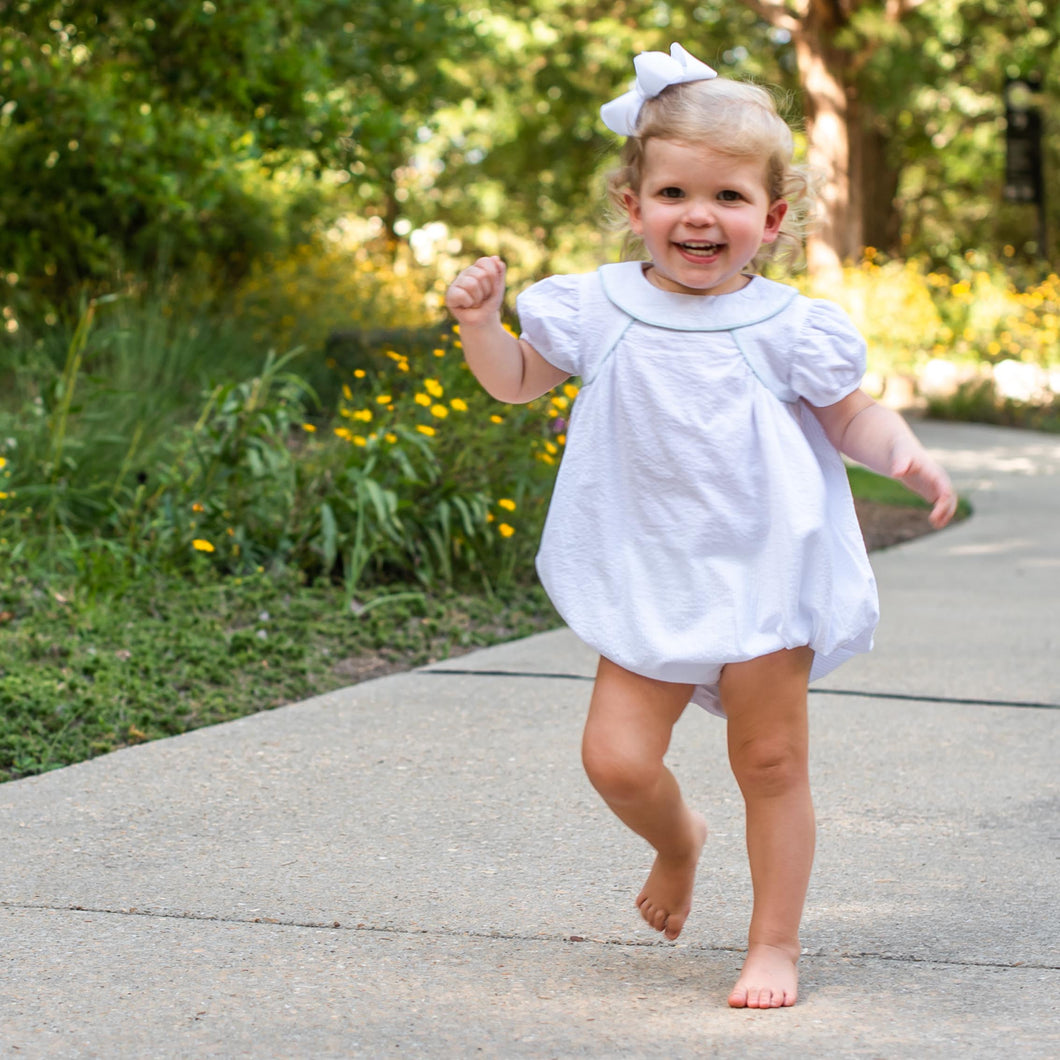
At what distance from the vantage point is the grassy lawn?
12.8 feet

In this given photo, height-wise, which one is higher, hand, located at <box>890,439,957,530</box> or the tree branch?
the tree branch

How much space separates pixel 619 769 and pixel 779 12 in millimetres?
15579

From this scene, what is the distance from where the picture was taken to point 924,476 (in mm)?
2338

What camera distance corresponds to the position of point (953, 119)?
22828 mm

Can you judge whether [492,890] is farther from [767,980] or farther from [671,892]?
[767,980]

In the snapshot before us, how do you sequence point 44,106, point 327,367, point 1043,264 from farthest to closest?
point 1043,264 < point 327,367 < point 44,106

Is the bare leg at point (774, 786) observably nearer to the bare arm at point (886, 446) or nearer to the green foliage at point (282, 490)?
the bare arm at point (886, 446)

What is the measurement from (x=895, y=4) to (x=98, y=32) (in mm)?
10694


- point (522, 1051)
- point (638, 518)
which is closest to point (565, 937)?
point (522, 1051)

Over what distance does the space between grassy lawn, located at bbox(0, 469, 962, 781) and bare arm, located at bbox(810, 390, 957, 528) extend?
7.07 ft

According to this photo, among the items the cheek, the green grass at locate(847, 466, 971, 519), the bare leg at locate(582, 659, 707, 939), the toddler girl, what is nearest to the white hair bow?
the toddler girl

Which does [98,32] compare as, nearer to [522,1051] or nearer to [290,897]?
[290,897]

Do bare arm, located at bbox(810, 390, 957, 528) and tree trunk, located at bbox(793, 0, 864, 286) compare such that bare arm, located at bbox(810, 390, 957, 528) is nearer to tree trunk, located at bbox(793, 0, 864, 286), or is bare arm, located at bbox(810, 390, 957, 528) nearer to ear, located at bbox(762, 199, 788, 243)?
ear, located at bbox(762, 199, 788, 243)

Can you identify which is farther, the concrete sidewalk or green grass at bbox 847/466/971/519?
green grass at bbox 847/466/971/519
